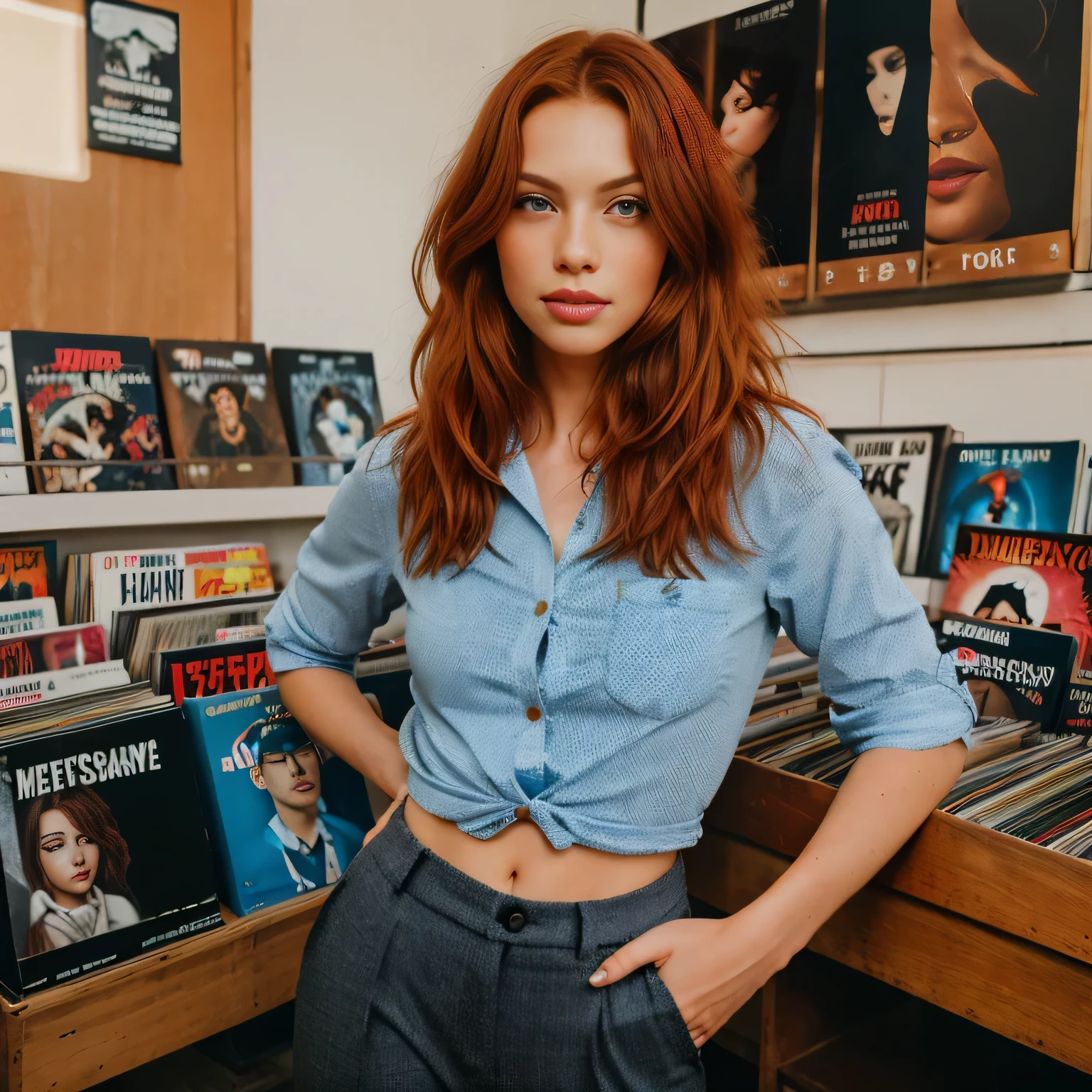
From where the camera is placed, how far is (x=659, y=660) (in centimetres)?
91

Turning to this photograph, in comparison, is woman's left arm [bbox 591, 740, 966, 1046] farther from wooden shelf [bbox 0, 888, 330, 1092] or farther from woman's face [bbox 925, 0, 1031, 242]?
woman's face [bbox 925, 0, 1031, 242]

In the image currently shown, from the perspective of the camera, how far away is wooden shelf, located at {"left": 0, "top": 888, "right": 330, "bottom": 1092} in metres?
1.17

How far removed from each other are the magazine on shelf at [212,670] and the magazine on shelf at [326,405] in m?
0.50

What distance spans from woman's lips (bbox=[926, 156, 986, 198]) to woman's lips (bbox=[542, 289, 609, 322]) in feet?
3.24

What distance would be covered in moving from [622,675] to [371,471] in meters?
0.42

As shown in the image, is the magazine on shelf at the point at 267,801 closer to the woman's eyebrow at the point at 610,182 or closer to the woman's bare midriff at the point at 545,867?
the woman's bare midriff at the point at 545,867

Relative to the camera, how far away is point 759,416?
97 centimetres

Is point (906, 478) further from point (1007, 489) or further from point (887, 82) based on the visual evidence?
point (887, 82)

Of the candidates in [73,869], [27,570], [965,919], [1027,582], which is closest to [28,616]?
[27,570]

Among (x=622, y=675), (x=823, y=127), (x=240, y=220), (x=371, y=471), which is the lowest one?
(x=622, y=675)

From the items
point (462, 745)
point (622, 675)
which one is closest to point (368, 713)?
point (462, 745)

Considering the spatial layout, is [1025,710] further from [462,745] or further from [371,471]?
[371,471]

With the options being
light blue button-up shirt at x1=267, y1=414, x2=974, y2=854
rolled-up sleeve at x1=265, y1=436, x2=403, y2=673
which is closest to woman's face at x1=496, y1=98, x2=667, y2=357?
light blue button-up shirt at x1=267, y1=414, x2=974, y2=854

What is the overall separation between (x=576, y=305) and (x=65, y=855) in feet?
3.17
